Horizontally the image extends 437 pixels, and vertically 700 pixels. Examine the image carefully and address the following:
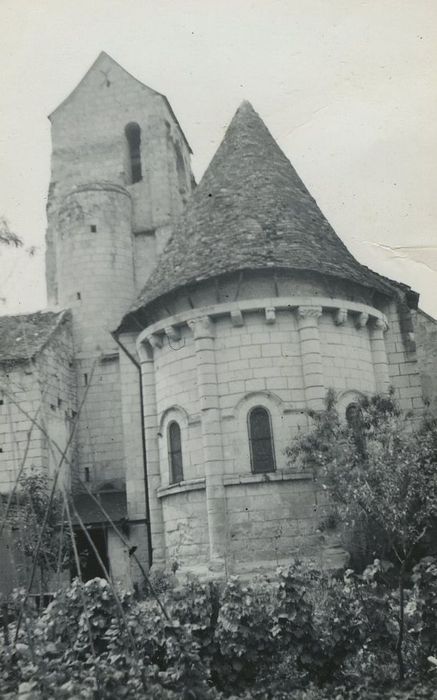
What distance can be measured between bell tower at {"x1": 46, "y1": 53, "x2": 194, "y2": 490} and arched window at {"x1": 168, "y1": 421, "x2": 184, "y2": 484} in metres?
6.84

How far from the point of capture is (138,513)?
674 inches

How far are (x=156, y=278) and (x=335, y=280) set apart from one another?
4157mm

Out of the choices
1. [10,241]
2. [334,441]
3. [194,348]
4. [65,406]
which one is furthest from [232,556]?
[65,406]

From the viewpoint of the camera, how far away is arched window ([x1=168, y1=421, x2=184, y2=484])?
14883 millimetres

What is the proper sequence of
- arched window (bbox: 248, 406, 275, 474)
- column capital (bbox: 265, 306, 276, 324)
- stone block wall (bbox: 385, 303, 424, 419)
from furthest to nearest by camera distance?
stone block wall (bbox: 385, 303, 424, 419)
column capital (bbox: 265, 306, 276, 324)
arched window (bbox: 248, 406, 275, 474)

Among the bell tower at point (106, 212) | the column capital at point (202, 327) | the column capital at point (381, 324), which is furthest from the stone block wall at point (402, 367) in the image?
the bell tower at point (106, 212)

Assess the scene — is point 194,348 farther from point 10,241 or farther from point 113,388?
point 113,388

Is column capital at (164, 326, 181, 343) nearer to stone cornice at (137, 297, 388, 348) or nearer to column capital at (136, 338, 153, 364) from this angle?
stone cornice at (137, 297, 388, 348)

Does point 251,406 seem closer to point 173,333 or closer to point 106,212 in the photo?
point 173,333

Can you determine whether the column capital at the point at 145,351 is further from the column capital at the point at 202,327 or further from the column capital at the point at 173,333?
the column capital at the point at 202,327

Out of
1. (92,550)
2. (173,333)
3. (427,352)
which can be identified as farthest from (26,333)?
(427,352)

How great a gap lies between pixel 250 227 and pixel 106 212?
10.6 meters

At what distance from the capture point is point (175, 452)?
1502 centimetres

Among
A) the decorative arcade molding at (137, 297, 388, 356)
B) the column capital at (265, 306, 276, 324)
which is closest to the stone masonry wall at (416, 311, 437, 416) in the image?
the decorative arcade molding at (137, 297, 388, 356)
